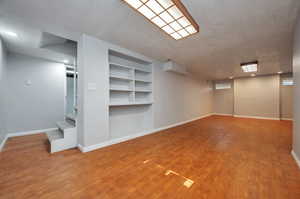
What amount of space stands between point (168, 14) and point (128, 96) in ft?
7.75

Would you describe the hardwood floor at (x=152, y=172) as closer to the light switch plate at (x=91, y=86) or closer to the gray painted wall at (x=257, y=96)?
the light switch plate at (x=91, y=86)

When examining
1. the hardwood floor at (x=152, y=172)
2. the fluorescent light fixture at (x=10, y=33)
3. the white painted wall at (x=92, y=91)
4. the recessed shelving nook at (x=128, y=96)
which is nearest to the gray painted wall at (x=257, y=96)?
the hardwood floor at (x=152, y=172)

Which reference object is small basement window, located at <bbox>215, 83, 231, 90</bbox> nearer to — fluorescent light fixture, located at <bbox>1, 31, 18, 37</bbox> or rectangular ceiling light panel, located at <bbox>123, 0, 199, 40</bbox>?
rectangular ceiling light panel, located at <bbox>123, 0, 199, 40</bbox>

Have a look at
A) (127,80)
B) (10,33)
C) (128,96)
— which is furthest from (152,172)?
(10,33)

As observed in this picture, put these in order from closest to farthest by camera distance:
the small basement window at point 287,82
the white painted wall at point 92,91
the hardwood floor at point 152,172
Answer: the hardwood floor at point 152,172
the white painted wall at point 92,91
the small basement window at point 287,82

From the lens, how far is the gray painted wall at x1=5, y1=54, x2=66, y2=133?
11.3 feet

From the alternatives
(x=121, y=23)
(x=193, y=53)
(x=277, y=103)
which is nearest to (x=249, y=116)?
(x=277, y=103)

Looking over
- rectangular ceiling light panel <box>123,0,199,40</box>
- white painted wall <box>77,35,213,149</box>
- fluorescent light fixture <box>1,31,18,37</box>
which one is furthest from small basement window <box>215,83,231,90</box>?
fluorescent light fixture <box>1,31,18,37</box>

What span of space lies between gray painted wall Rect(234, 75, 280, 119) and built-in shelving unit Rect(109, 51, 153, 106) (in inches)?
255

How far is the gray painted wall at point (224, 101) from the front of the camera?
25.4ft

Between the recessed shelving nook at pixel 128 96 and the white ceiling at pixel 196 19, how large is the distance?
0.61 m

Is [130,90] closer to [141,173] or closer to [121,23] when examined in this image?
[121,23]

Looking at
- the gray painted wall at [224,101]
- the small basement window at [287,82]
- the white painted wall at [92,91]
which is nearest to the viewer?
the white painted wall at [92,91]

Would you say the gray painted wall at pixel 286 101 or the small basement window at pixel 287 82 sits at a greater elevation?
the small basement window at pixel 287 82
